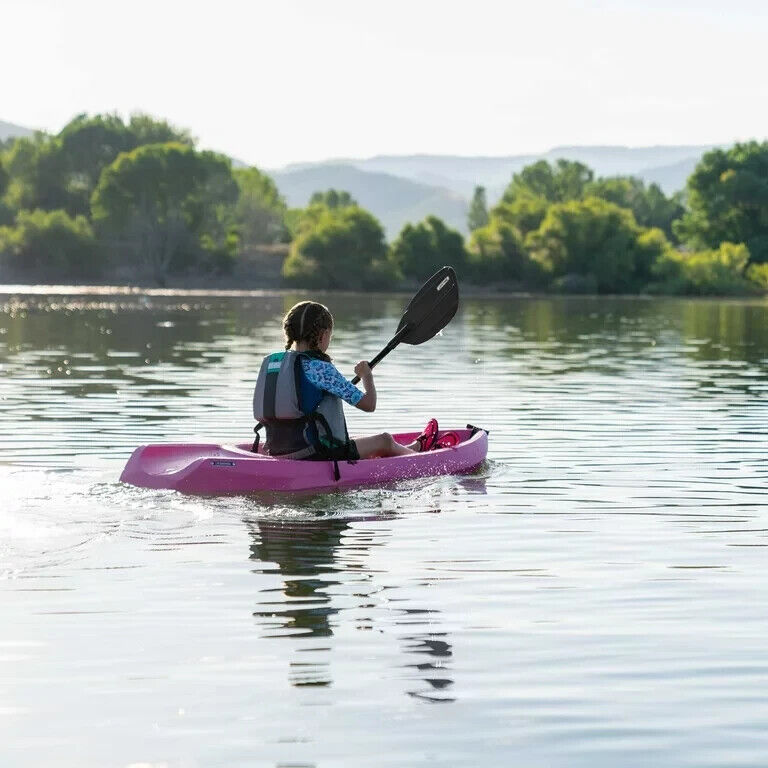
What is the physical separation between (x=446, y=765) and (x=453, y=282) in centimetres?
1004

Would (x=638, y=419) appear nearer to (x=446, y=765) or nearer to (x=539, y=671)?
(x=539, y=671)

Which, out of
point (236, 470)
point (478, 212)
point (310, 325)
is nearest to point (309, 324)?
point (310, 325)

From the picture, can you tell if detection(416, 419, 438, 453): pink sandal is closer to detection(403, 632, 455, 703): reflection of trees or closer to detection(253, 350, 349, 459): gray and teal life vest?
detection(253, 350, 349, 459): gray and teal life vest

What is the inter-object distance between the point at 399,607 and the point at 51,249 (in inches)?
4456

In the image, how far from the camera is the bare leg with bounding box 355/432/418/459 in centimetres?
1352

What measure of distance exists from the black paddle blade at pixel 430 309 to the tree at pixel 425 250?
9850cm

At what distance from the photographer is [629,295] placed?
110m

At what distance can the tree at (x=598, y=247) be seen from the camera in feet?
369

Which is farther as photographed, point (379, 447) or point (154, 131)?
point (154, 131)

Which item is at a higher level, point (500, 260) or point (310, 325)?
point (500, 260)

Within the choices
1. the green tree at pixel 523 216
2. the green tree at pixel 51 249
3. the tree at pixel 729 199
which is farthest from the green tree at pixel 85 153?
the tree at pixel 729 199

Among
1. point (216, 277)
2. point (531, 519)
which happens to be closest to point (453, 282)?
point (531, 519)

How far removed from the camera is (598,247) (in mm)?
114562

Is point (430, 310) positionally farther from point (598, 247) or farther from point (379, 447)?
point (598, 247)
